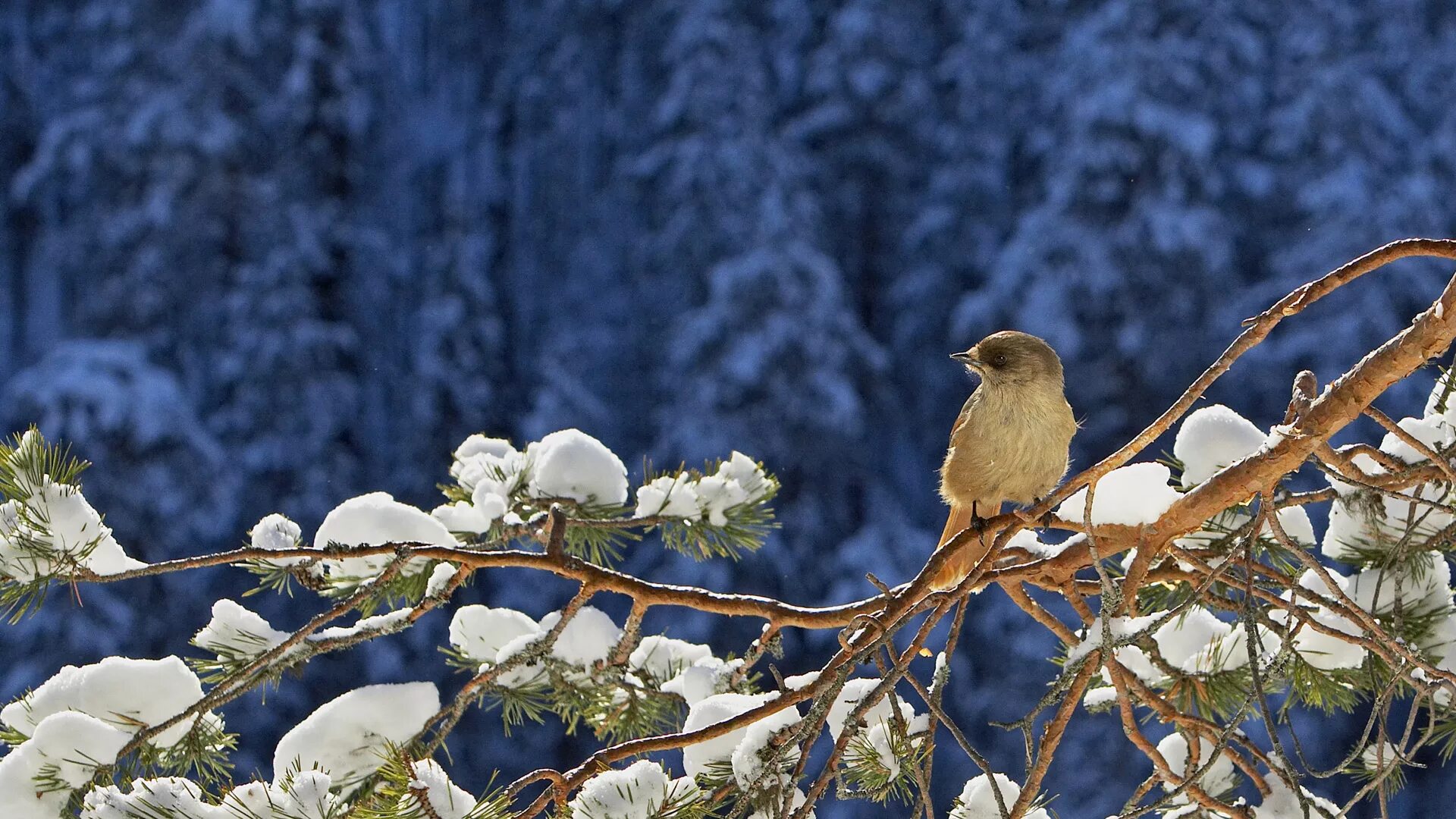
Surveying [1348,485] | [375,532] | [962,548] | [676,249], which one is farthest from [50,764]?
[676,249]

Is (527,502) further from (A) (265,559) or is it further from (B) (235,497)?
(B) (235,497)

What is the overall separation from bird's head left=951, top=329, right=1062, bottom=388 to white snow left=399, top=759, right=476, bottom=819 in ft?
4.19

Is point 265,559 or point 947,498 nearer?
point 265,559

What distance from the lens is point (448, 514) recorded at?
2.09 m

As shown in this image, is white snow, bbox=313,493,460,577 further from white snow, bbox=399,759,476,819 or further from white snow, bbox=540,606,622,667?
white snow, bbox=399,759,476,819

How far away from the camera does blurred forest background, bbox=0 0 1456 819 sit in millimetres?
7484

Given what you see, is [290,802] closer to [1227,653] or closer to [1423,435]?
[1227,653]

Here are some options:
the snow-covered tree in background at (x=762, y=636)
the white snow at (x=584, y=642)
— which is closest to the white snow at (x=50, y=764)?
the snow-covered tree in background at (x=762, y=636)

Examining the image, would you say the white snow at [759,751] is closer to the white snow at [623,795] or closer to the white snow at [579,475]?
the white snow at [623,795]

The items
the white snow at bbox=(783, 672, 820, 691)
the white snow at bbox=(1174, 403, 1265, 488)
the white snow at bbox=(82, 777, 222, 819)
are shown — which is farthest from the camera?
the white snow at bbox=(1174, 403, 1265, 488)

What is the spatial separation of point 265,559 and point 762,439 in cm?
611

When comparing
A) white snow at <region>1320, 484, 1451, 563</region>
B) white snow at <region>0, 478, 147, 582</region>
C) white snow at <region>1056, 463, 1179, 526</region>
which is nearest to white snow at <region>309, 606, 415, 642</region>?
white snow at <region>0, 478, 147, 582</region>

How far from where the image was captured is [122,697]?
5.25 ft

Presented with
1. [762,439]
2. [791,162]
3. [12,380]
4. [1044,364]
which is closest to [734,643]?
[762,439]
